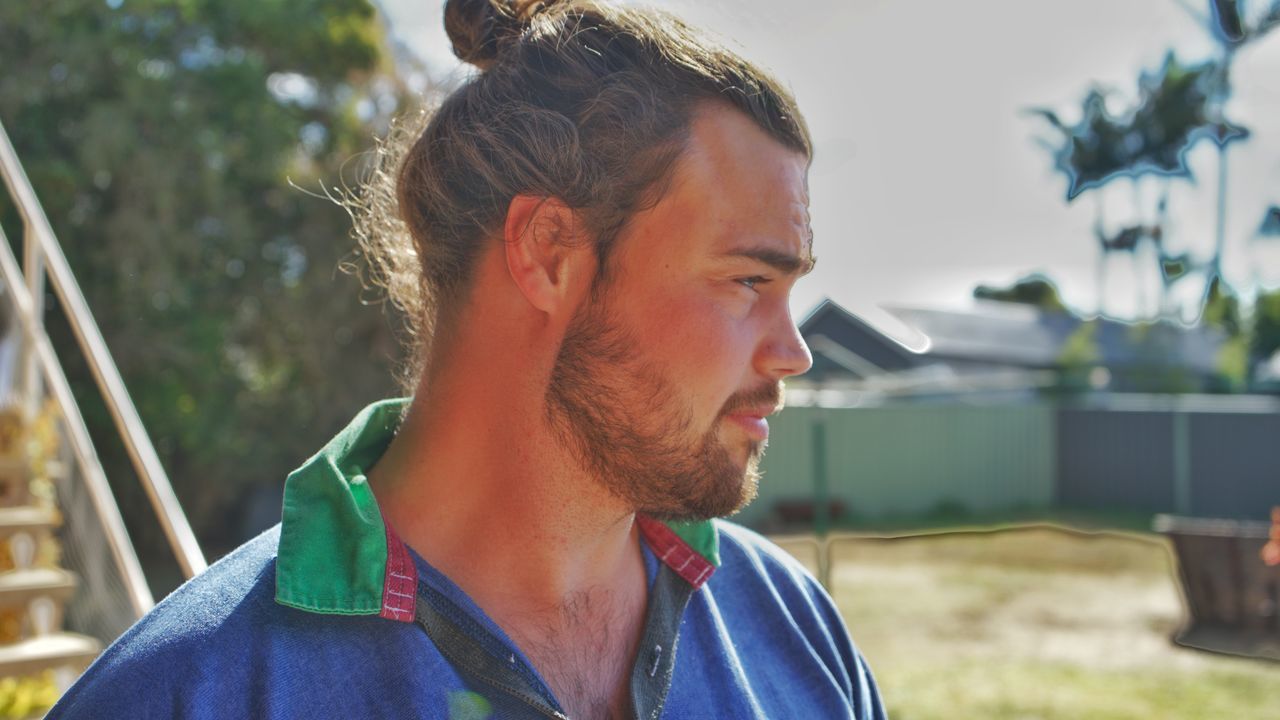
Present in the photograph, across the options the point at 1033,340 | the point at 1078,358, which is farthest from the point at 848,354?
the point at 1033,340

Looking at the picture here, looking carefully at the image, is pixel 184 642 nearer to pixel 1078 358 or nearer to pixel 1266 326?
pixel 1078 358

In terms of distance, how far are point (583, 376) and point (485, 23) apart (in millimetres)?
505

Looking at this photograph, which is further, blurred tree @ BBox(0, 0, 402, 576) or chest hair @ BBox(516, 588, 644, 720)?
blurred tree @ BBox(0, 0, 402, 576)

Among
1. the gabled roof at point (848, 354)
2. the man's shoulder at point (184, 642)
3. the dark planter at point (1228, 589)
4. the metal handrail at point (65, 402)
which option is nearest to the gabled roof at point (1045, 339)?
the gabled roof at point (848, 354)

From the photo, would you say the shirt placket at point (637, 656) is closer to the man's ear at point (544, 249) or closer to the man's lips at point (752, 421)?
the man's lips at point (752, 421)

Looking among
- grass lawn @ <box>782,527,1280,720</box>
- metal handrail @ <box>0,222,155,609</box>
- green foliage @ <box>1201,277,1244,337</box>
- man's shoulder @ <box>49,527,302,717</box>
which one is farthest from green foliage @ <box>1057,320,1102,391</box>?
man's shoulder @ <box>49,527,302,717</box>

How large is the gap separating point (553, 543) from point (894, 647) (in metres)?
6.12

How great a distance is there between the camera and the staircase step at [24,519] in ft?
13.3

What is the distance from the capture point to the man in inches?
51.6

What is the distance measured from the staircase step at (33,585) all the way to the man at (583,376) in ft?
10.0

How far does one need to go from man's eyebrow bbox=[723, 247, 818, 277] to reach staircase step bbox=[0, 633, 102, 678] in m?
3.30

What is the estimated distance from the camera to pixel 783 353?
1.38 meters

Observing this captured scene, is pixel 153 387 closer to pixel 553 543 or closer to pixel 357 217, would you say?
pixel 357 217

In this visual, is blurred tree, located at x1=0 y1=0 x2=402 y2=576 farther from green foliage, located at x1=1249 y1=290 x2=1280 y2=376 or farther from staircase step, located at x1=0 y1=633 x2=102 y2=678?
green foliage, located at x1=1249 y1=290 x2=1280 y2=376
